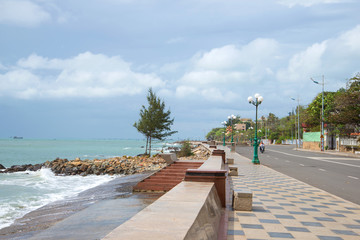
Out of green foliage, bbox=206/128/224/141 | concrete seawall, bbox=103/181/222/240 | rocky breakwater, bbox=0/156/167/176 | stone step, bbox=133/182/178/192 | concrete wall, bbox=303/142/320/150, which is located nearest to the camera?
concrete seawall, bbox=103/181/222/240

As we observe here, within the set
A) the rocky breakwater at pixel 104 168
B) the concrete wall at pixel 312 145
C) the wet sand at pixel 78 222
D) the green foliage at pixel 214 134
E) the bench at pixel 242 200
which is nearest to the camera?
the bench at pixel 242 200

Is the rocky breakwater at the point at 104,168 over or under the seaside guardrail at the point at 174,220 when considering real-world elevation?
under

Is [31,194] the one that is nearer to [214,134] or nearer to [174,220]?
[174,220]

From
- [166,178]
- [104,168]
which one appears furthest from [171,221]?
[104,168]

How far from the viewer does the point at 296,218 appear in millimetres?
7453

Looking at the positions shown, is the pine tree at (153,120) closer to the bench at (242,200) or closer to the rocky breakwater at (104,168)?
the rocky breakwater at (104,168)

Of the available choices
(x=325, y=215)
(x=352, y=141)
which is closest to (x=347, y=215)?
(x=325, y=215)

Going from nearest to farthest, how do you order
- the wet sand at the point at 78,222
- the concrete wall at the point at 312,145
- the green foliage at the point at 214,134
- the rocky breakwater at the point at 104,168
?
the wet sand at the point at 78,222
the rocky breakwater at the point at 104,168
the concrete wall at the point at 312,145
the green foliage at the point at 214,134

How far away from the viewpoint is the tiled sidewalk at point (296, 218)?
20.1 ft

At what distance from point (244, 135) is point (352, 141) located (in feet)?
254

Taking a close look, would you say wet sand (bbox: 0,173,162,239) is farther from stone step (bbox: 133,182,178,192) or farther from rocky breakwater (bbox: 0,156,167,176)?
rocky breakwater (bbox: 0,156,167,176)

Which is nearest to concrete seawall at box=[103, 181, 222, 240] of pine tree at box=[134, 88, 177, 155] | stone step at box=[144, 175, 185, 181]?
stone step at box=[144, 175, 185, 181]

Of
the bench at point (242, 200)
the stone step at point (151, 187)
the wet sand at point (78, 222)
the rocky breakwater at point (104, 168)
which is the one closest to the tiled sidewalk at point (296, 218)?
the bench at point (242, 200)

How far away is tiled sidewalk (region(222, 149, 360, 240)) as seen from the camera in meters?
6.13
